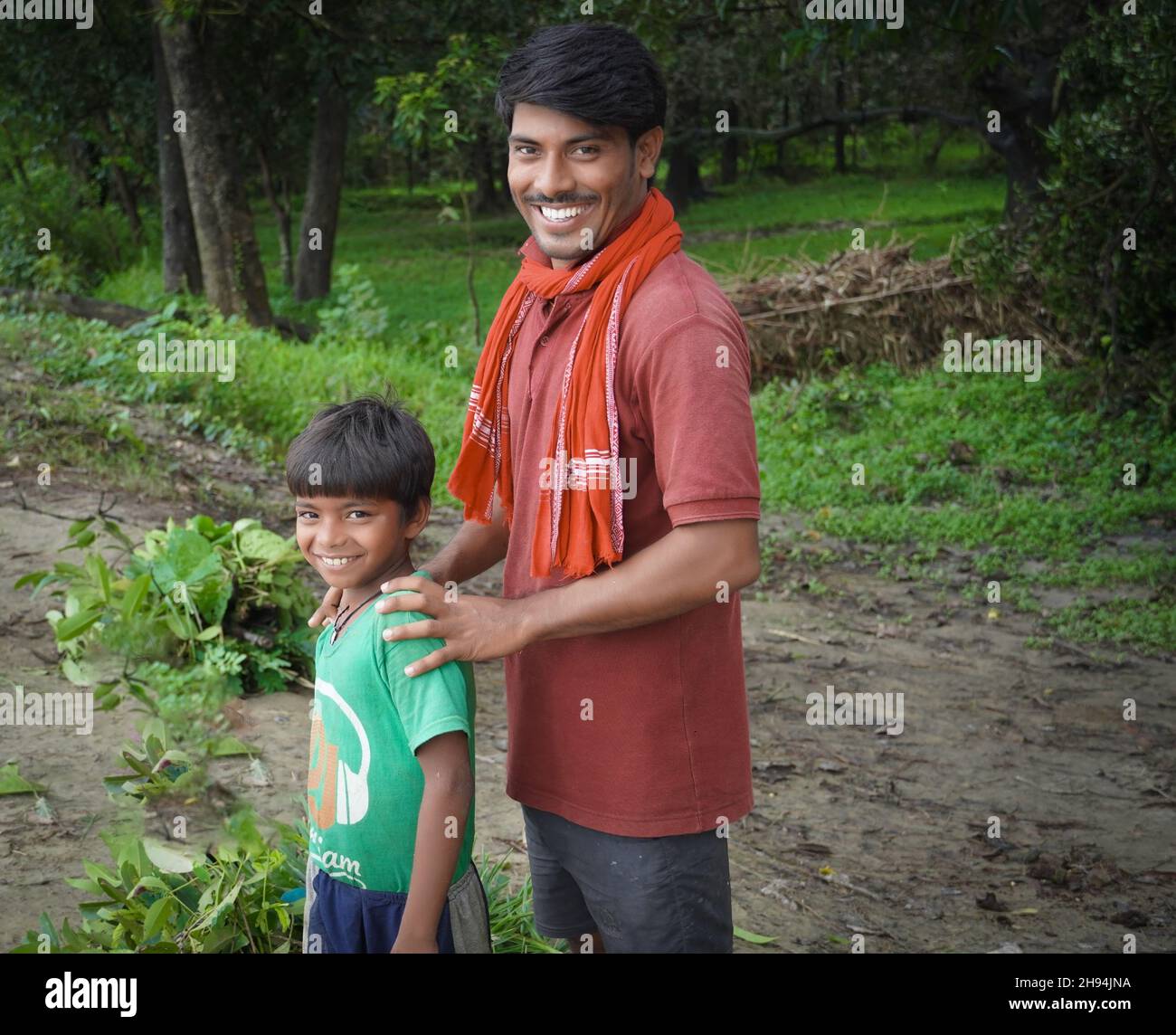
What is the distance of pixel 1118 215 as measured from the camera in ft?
29.6

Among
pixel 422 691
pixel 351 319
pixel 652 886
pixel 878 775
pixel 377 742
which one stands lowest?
pixel 878 775

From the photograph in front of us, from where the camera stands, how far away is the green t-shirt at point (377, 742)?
2.13m

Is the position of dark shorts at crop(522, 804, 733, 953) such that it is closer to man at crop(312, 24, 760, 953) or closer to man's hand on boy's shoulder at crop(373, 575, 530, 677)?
man at crop(312, 24, 760, 953)

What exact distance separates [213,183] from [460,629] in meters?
9.99

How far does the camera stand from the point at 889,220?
69.9ft

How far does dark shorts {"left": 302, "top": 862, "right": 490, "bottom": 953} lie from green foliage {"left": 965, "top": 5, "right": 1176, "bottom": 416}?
7.52m

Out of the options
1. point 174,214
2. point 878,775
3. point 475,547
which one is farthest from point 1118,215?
point 174,214

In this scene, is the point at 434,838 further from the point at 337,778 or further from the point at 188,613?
the point at 188,613

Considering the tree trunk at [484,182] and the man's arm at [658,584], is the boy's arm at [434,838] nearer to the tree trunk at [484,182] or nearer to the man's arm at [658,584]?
the man's arm at [658,584]

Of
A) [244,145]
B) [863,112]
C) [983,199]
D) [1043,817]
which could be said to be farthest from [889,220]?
[1043,817]

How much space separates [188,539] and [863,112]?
35.1ft

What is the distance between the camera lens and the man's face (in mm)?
2154

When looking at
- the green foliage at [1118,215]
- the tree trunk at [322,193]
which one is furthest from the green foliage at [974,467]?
the tree trunk at [322,193]

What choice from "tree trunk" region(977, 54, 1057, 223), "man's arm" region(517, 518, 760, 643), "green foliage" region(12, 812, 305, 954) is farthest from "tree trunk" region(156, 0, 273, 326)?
"man's arm" region(517, 518, 760, 643)
